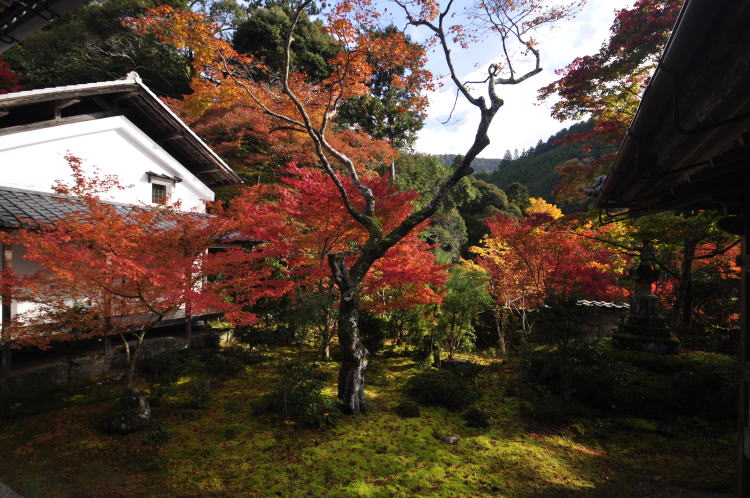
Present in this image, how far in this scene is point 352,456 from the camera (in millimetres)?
5938

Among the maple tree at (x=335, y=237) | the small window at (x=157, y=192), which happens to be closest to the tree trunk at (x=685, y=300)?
the maple tree at (x=335, y=237)

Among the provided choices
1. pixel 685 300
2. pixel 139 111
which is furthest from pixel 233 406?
pixel 685 300

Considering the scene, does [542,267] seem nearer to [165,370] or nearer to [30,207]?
[165,370]

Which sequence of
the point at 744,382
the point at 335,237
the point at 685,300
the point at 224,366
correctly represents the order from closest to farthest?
the point at 744,382 < the point at 224,366 < the point at 335,237 < the point at 685,300

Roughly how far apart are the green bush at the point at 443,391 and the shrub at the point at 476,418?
501 mm

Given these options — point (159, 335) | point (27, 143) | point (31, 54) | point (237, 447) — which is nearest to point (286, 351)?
point (159, 335)

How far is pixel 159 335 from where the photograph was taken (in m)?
12.3

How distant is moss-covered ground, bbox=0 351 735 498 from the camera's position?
524 cm

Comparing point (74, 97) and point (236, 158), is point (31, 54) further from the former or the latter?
point (74, 97)

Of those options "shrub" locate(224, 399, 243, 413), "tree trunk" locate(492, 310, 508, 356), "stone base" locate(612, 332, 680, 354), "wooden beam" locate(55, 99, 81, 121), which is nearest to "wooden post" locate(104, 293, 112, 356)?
"shrub" locate(224, 399, 243, 413)

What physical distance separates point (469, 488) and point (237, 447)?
4.11 m

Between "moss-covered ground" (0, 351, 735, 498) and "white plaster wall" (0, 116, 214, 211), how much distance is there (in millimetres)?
6228

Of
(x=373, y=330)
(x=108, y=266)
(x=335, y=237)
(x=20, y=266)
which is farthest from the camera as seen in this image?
(x=373, y=330)

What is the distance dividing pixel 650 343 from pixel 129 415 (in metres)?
13.1
